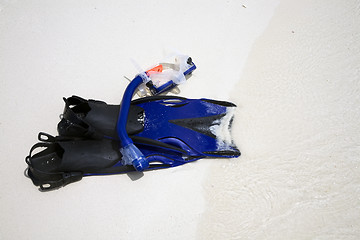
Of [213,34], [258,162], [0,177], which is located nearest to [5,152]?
[0,177]

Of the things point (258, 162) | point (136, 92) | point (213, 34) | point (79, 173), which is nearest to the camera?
point (79, 173)

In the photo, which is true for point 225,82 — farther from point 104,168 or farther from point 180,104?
point 104,168

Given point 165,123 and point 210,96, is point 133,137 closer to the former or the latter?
point 165,123

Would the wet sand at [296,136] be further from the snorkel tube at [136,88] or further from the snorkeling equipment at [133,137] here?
the snorkel tube at [136,88]

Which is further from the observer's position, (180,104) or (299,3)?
(299,3)

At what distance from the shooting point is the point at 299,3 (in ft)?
5.60

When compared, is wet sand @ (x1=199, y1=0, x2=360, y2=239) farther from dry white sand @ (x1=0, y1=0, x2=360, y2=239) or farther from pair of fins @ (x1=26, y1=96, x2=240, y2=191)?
pair of fins @ (x1=26, y1=96, x2=240, y2=191)

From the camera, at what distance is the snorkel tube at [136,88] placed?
3.53ft

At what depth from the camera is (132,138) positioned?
1136 mm

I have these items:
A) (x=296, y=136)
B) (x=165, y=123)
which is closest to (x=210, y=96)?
(x=165, y=123)

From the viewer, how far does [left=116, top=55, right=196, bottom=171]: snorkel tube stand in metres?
1.08

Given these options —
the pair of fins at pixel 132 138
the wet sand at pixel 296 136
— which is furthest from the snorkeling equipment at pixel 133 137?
the wet sand at pixel 296 136

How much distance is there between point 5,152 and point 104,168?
47cm

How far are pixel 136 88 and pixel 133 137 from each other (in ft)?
1.05
